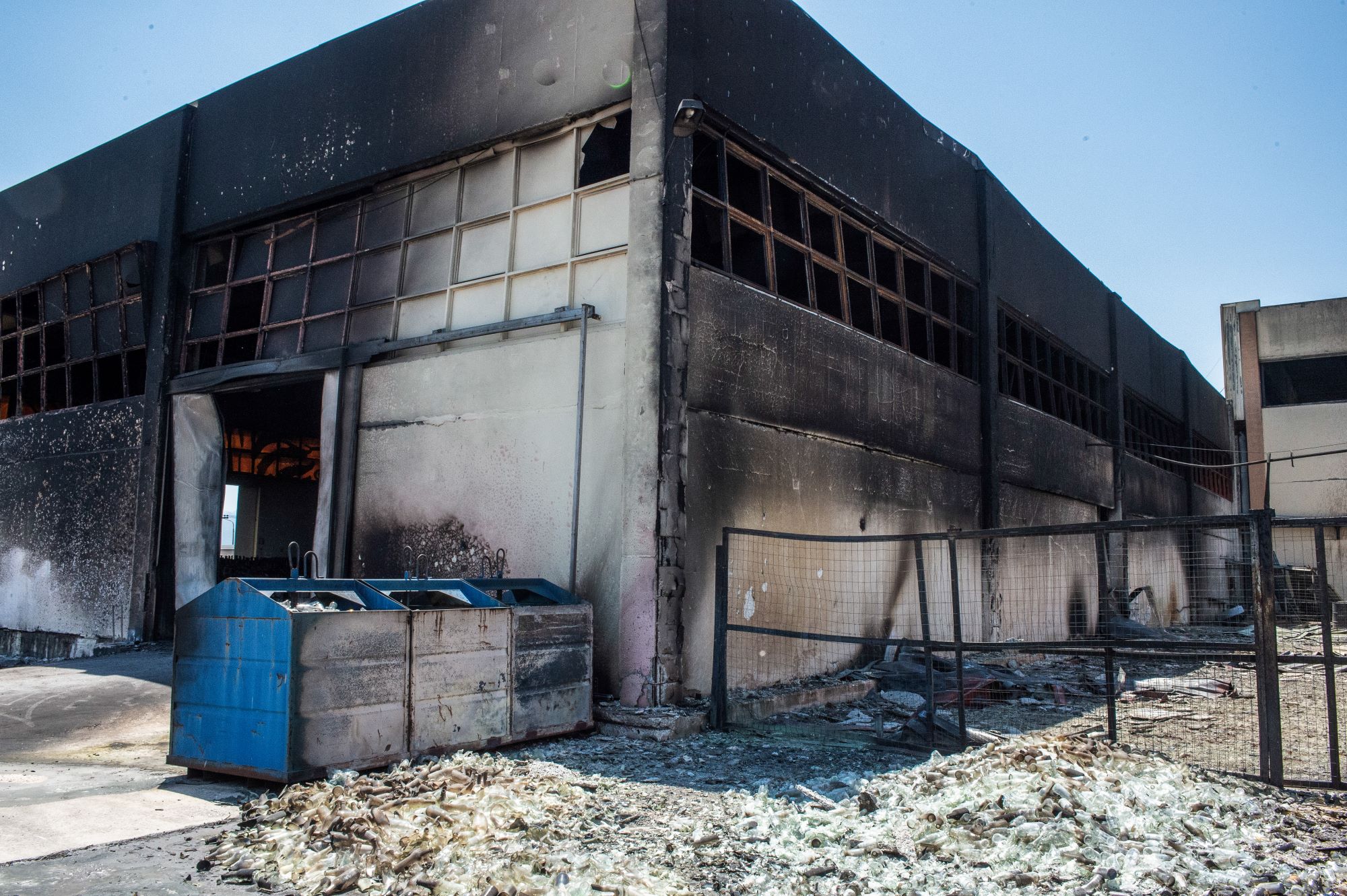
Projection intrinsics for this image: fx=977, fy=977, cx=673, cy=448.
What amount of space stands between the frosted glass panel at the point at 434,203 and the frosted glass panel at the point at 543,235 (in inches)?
45.1

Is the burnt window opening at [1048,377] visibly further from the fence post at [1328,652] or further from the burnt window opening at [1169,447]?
the fence post at [1328,652]

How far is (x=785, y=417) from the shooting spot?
1116 cm

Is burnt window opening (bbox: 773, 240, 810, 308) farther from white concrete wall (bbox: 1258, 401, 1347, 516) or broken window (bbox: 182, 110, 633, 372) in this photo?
white concrete wall (bbox: 1258, 401, 1347, 516)

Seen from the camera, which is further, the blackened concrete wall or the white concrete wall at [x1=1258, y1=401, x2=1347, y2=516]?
the white concrete wall at [x1=1258, y1=401, x2=1347, y2=516]

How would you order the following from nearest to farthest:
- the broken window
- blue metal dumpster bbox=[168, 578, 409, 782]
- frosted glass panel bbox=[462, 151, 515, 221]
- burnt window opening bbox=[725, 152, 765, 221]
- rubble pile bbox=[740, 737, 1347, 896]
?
rubble pile bbox=[740, 737, 1347, 896], blue metal dumpster bbox=[168, 578, 409, 782], the broken window, frosted glass panel bbox=[462, 151, 515, 221], burnt window opening bbox=[725, 152, 765, 221]

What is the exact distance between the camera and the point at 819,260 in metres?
12.3

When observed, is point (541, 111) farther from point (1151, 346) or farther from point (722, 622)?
point (1151, 346)

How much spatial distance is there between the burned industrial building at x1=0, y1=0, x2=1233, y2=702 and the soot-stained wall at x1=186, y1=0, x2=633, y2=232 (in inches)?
1.9

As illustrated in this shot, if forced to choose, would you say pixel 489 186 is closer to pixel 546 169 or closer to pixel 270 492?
pixel 546 169

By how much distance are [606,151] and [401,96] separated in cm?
341

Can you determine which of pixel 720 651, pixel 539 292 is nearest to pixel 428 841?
pixel 720 651

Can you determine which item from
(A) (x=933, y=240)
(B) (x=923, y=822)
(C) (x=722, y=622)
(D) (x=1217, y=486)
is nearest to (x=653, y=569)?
(C) (x=722, y=622)

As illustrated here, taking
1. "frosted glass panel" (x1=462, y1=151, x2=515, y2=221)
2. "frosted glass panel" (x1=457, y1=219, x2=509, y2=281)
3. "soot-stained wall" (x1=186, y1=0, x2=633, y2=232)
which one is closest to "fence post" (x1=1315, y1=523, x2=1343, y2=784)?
"soot-stained wall" (x1=186, y1=0, x2=633, y2=232)

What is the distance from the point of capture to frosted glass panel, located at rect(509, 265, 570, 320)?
10398mm
